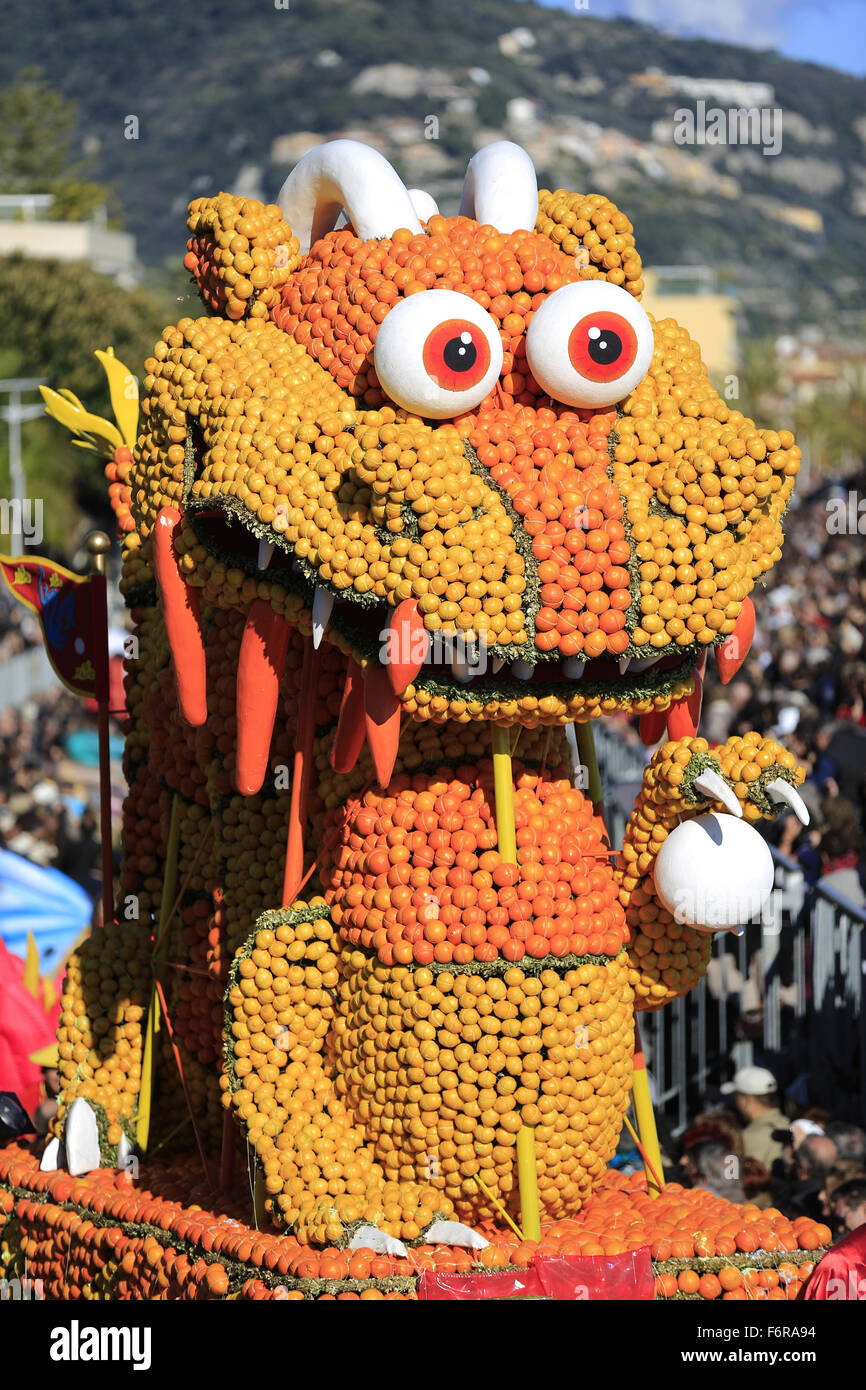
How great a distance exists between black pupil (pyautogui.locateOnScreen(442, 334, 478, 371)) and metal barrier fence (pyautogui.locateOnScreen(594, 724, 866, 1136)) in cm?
344

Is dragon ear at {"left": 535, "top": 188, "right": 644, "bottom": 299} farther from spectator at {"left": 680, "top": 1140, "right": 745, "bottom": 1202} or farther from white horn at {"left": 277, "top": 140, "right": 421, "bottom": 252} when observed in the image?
spectator at {"left": 680, "top": 1140, "right": 745, "bottom": 1202}

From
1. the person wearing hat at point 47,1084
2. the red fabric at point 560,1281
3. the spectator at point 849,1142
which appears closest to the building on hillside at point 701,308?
the person wearing hat at point 47,1084

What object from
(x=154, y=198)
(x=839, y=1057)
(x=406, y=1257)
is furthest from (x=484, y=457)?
(x=154, y=198)

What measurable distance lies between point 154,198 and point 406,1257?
11342cm

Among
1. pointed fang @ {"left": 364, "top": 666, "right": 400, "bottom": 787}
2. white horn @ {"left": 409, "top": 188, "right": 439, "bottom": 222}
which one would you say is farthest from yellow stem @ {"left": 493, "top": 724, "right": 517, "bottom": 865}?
white horn @ {"left": 409, "top": 188, "right": 439, "bottom": 222}

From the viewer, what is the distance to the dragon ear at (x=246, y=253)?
479 centimetres

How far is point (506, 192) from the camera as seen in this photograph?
4.68 meters

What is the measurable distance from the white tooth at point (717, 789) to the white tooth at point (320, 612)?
1011mm

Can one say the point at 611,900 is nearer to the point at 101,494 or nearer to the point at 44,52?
the point at 101,494

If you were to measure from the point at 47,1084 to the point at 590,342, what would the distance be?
377cm

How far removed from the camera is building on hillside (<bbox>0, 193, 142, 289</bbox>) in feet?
152

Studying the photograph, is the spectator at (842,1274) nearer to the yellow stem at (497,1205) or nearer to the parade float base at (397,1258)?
the parade float base at (397,1258)

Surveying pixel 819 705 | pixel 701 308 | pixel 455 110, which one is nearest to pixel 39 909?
pixel 819 705
